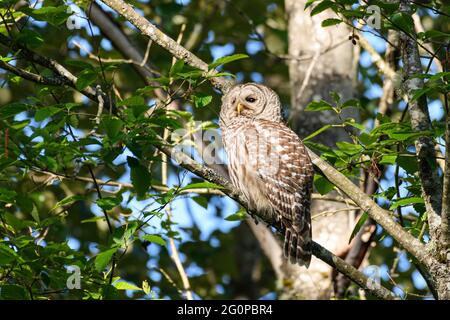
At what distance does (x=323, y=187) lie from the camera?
4410 mm

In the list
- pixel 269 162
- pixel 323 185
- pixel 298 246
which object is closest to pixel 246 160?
pixel 269 162

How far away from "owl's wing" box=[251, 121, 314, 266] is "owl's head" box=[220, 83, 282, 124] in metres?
0.38

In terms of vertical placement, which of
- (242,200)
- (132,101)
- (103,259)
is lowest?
(103,259)

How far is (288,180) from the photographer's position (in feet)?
17.4

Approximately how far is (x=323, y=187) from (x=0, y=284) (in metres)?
2.03

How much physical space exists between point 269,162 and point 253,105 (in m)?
0.77

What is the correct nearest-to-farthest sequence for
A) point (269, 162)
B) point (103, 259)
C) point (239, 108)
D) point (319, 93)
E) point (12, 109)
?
point (103, 259) → point (12, 109) → point (269, 162) → point (239, 108) → point (319, 93)

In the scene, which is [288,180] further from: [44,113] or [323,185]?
[44,113]

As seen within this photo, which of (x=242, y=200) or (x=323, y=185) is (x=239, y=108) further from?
(x=242, y=200)

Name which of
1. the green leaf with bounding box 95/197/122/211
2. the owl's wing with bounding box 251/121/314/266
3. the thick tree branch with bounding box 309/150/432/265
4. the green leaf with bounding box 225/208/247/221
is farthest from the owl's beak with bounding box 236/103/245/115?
the green leaf with bounding box 95/197/122/211

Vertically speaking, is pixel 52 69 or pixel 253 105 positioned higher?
pixel 253 105

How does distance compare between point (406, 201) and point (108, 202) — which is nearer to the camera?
point (406, 201)

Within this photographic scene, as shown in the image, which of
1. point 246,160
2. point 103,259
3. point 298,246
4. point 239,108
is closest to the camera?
point 103,259

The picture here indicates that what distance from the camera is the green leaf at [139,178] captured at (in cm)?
434
